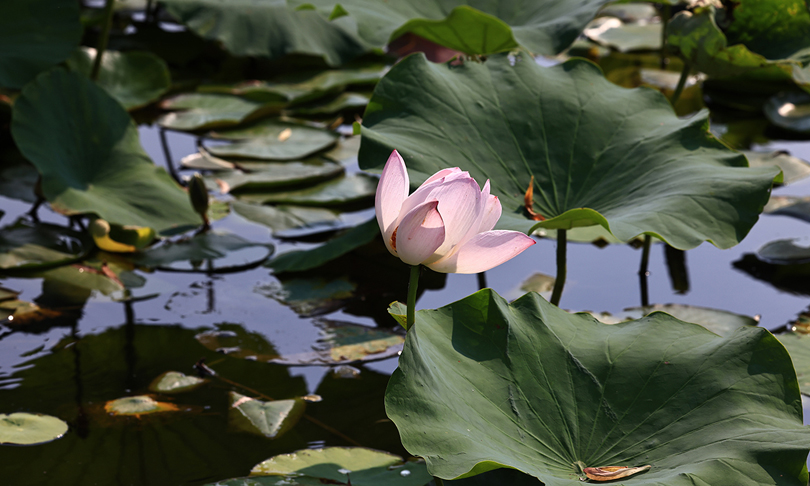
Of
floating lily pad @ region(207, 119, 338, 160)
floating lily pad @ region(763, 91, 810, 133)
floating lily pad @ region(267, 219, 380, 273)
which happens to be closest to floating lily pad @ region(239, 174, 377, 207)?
floating lily pad @ region(207, 119, 338, 160)

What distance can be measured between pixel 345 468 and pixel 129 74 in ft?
6.96

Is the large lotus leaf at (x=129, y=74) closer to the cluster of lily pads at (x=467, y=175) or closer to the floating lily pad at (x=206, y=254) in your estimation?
the cluster of lily pads at (x=467, y=175)

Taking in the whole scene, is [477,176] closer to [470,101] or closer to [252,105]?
[470,101]

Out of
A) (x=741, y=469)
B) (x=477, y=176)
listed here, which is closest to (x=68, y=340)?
Result: (x=477, y=176)

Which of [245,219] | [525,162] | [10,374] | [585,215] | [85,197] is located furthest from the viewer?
[245,219]

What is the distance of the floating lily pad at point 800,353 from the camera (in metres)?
1.28

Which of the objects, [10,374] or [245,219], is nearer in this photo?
[10,374]

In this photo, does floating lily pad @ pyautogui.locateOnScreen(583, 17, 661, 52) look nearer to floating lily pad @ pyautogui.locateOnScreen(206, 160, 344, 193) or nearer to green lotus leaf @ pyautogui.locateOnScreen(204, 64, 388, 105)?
green lotus leaf @ pyautogui.locateOnScreen(204, 64, 388, 105)

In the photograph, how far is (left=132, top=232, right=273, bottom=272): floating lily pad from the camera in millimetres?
1770

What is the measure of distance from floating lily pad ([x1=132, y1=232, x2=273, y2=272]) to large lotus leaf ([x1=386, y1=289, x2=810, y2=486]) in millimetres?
948

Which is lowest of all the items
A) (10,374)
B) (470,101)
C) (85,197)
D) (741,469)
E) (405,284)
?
(405,284)

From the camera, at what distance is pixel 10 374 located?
1316 millimetres

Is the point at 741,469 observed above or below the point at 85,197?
above

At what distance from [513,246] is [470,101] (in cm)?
68
